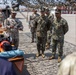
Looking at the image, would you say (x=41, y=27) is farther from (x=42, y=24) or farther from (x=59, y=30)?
(x=59, y=30)

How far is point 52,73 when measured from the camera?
6.66 meters

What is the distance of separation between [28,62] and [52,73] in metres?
1.35

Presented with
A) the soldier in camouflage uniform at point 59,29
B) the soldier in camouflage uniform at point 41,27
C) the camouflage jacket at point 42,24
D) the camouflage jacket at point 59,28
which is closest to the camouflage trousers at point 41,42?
the soldier in camouflage uniform at point 41,27

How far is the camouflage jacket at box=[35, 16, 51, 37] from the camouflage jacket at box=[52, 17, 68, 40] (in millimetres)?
676

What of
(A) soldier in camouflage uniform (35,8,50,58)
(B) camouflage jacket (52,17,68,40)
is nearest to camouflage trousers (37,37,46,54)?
(A) soldier in camouflage uniform (35,8,50,58)

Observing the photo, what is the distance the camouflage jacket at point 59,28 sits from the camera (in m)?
7.40

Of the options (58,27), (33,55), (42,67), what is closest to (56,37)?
(58,27)

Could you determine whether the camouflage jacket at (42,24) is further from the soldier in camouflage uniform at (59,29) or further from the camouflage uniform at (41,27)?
the soldier in camouflage uniform at (59,29)

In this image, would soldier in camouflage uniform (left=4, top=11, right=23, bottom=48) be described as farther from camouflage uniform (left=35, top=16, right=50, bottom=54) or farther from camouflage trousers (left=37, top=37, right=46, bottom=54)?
camouflage trousers (left=37, top=37, right=46, bottom=54)

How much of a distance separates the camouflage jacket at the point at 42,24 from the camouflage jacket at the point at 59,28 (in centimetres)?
68

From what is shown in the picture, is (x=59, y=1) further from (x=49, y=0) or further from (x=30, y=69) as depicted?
(x=30, y=69)

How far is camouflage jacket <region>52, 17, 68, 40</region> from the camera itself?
24.3ft

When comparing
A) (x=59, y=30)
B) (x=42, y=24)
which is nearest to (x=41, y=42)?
(x=42, y=24)

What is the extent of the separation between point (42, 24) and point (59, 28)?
89 centimetres
